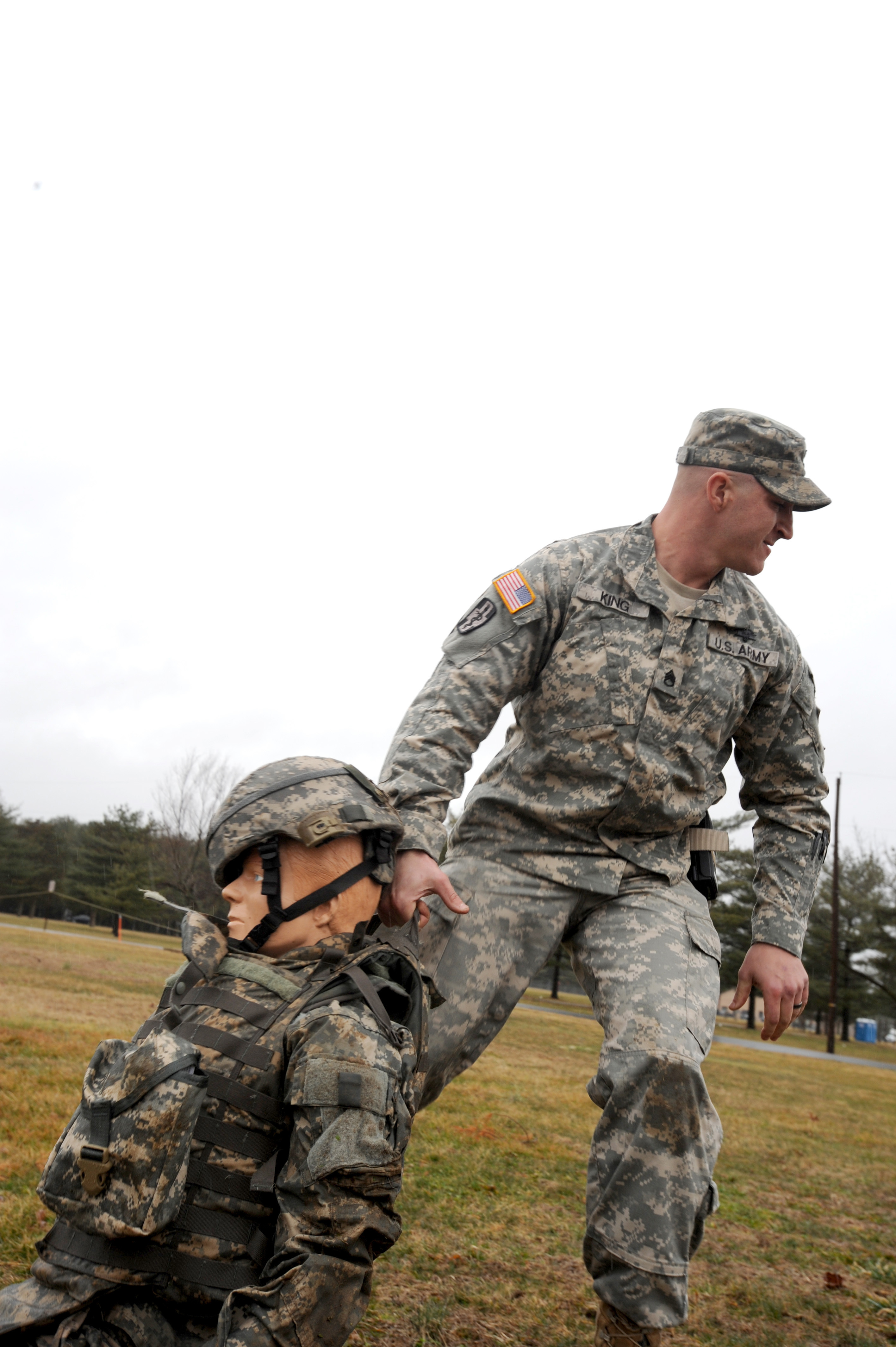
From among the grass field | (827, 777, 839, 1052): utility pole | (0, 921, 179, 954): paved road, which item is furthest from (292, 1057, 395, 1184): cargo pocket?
(827, 777, 839, 1052): utility pole

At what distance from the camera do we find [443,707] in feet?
11.6

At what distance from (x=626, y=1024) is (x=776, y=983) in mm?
837

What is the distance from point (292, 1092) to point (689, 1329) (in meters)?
2.61

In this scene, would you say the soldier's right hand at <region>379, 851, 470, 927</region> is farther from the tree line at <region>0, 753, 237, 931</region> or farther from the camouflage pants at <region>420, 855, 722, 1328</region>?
the tree line at <region>0, 753, 237, 931</region>

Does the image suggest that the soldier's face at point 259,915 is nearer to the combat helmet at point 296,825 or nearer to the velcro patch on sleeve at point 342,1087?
the combat helmet at point 296,825

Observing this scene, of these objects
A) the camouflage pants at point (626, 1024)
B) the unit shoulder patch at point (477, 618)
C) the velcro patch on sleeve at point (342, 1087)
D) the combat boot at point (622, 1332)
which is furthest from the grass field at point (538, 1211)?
the unit shoulder patch at point (477, 618)

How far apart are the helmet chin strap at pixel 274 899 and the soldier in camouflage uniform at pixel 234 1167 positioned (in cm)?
7

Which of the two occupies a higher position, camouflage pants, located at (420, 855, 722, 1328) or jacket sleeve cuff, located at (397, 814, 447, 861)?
jacket sleeve cuff, located at (397, 814, 447, 861)

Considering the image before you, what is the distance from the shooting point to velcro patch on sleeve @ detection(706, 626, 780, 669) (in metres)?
3.79

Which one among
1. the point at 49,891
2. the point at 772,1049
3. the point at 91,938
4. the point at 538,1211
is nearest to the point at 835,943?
the point at 772,1049

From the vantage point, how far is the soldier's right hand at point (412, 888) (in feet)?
9.62

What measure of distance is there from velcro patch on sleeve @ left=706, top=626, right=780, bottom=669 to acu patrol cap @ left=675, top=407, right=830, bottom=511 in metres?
0.51

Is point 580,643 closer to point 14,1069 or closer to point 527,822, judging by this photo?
point 527,822

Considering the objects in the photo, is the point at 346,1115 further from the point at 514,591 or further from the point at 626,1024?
the point at 514,591
